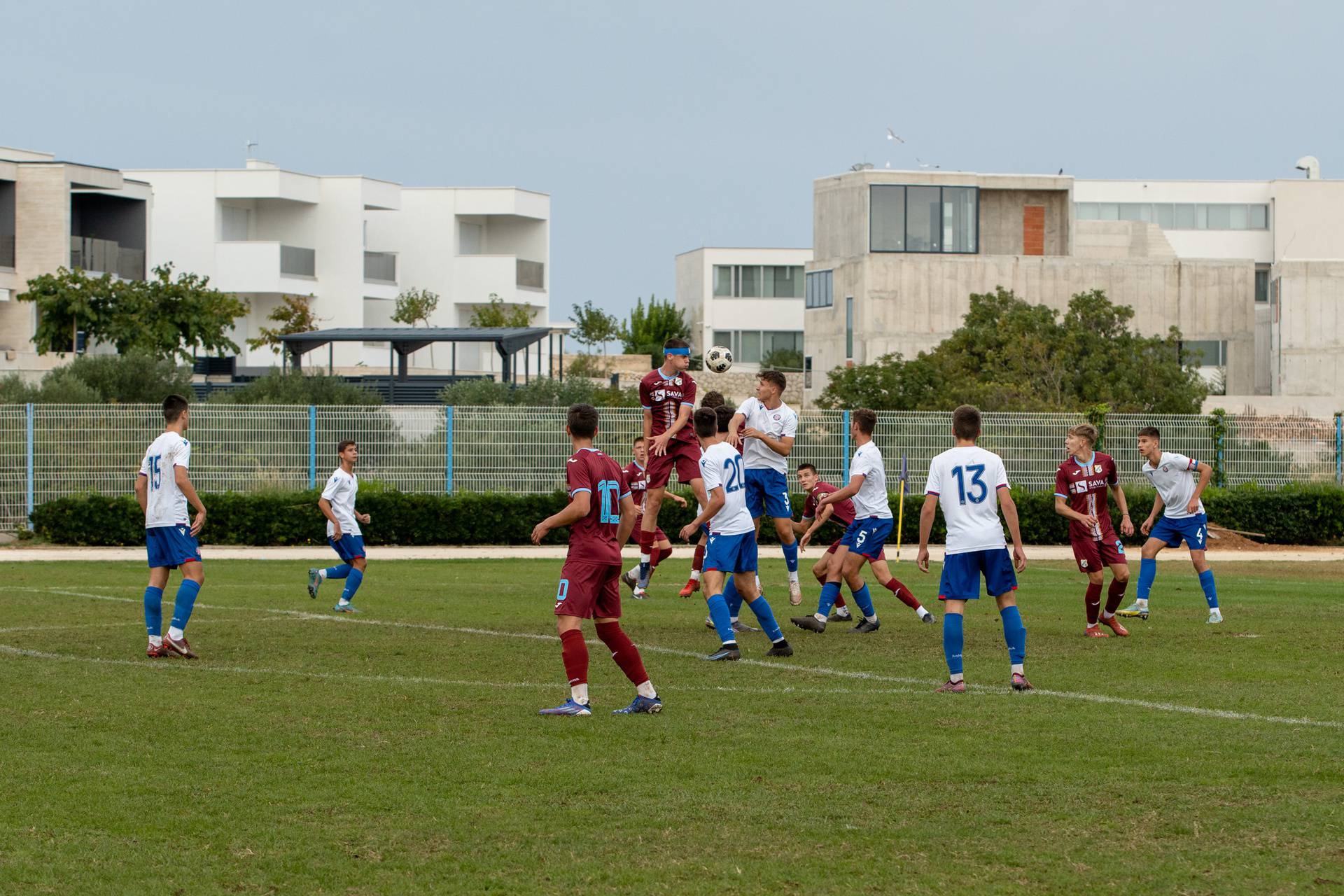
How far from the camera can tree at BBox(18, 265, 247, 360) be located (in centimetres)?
4519

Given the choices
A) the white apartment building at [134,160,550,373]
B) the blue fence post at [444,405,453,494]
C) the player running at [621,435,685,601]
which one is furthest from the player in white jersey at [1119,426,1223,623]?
the white apartment building at [134,160,550,373]

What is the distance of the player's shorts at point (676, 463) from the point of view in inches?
615

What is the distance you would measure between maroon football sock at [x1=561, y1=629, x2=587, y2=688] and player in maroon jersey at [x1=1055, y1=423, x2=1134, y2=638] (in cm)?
612

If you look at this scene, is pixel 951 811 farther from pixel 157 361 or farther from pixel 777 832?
pixel 157 361

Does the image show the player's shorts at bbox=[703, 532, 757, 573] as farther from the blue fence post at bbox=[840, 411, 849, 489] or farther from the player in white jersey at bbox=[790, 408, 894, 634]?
the blue fence post at bbox=[840, 411, 849, 489]

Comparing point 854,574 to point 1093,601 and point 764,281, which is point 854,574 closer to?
point 1093,601

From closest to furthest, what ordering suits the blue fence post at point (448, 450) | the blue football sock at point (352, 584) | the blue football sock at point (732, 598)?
the blue football sock at point (732, 598) < the blue football sock at point (352, 584) < the blue fence post at point (448, 450)

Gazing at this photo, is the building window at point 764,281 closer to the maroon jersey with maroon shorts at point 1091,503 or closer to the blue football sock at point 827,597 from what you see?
the maroon jersey with maroon shorts at point 1091,503

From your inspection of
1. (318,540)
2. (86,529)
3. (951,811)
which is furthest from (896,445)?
(951,811)

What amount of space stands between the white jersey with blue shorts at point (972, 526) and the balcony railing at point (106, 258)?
148 ft

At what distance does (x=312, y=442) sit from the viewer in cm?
2977

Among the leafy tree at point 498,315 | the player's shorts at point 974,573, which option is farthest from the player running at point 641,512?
the leafy tree at point 498,315

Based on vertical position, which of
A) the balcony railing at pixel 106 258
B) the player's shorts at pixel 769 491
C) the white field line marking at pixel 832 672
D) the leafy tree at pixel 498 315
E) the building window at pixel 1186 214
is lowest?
the white field line marking at pixel 832 672

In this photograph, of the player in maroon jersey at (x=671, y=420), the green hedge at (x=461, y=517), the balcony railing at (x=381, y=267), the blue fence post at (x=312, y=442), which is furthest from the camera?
the balcony railing at (x=381, y=267)
